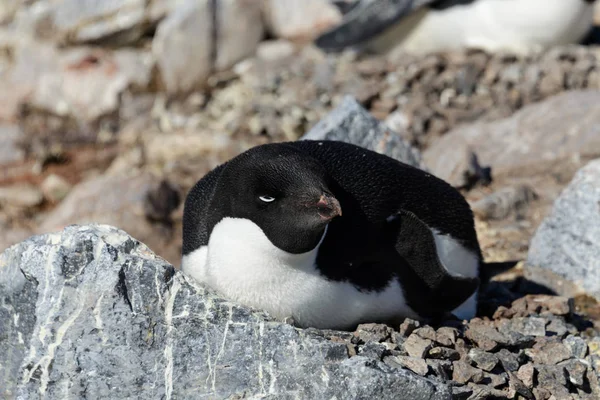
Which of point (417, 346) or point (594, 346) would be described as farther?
point (594, 346)

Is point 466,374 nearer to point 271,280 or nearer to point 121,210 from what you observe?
point 271,280

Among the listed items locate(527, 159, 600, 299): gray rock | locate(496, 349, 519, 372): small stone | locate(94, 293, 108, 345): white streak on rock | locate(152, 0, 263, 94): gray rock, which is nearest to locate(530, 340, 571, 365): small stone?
locate(496, 349, 519, 372): small stone

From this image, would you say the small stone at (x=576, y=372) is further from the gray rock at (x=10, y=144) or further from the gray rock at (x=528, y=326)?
the gray rock at (x=10, y=144)

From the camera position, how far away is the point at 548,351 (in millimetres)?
3879

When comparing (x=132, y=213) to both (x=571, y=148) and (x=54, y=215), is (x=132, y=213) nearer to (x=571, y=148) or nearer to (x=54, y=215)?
(x=54, y=215)

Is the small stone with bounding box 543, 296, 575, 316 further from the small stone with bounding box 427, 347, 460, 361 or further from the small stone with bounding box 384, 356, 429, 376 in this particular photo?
the small stone with bounding box 384, 356, 429, 376

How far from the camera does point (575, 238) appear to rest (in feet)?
16.0

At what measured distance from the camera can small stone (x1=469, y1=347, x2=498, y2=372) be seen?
143 inches

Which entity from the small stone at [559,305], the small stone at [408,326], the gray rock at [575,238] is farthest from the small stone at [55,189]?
the small stone at [408,326]

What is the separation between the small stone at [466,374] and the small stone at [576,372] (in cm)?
45

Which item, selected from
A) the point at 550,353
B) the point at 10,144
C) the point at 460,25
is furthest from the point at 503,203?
the point at 10,144

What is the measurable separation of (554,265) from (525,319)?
2.78 feet

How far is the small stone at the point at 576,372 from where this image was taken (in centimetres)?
374

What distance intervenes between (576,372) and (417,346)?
68 centimetres
